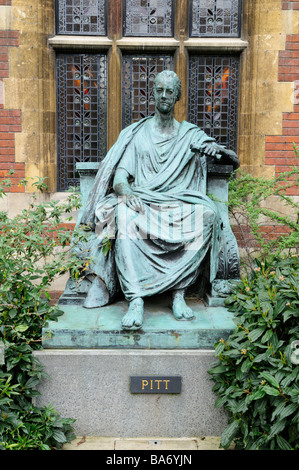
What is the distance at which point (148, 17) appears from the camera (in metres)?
6.07

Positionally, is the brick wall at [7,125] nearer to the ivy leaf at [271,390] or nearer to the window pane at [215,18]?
the window pane at [215,18]

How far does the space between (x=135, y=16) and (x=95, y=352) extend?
430 cm

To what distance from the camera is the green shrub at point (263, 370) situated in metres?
2.77

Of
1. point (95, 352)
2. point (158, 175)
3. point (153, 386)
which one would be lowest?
point (153, 386)

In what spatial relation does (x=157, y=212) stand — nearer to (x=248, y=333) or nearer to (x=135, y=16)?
(x=248, y=333)

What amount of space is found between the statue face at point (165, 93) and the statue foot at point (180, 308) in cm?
147

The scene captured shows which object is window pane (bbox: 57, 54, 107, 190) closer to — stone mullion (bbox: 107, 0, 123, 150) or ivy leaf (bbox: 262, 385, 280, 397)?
stone mullion (bbox: 107, 0, 123, 150)

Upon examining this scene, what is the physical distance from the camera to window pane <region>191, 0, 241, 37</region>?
19.9 feet

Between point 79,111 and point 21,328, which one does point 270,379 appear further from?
point 79,111

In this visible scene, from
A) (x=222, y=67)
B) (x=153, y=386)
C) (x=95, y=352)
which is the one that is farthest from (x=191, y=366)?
(x=222, y=67)

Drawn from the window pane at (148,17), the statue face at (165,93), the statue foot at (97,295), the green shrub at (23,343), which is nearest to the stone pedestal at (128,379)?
Result: the green shrub at (23,343)

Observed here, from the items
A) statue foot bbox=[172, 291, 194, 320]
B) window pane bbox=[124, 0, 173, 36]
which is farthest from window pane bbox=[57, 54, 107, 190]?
statue foot bbox=[172, 291, 194, 320]

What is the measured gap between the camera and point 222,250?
405 centimetres

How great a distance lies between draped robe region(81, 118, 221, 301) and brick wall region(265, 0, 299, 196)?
6.40 feet
